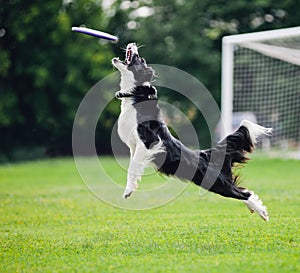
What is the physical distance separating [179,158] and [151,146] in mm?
311

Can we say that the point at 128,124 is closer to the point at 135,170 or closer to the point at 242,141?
the point at 135,170

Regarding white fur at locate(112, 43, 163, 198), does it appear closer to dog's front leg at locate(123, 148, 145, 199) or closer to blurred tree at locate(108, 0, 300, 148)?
dog's front leg at locate(123, 148, 145, 199)

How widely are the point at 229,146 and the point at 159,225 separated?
1.58 meters

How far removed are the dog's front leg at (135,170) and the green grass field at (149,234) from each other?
59 centimetres

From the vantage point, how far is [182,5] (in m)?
22.8

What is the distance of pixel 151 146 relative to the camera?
5980 mm

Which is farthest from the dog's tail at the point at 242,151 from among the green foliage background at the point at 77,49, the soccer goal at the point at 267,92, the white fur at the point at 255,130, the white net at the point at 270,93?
the green foliage background at the point at 77,49

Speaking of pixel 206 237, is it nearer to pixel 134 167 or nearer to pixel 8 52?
pixel 134 167

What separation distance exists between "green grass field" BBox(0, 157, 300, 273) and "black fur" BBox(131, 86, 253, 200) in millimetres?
591

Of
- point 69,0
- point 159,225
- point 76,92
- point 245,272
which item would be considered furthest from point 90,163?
point 245,272

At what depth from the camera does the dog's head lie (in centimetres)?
608

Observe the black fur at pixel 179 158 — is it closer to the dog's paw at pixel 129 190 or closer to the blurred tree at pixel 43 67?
the dog's paw at pixel 129 190

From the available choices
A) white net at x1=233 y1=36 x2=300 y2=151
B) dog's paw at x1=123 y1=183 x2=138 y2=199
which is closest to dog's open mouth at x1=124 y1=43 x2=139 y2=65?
dog's paw at x1=123 y1=183 x2=138 y2=199

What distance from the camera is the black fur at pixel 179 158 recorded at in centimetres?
601
